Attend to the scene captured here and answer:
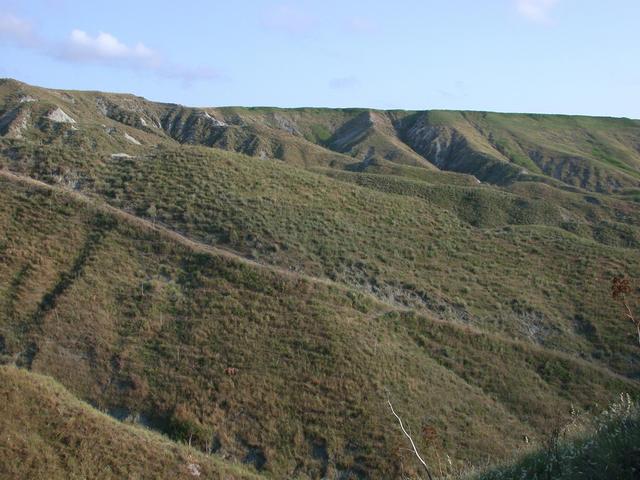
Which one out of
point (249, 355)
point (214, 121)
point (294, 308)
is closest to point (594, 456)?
point (249, 355)

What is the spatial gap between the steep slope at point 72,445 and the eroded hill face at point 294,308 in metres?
2.71

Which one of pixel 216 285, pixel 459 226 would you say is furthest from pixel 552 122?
pixel 216 285

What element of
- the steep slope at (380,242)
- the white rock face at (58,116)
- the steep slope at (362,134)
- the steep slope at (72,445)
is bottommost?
the steep slope at (72,445)

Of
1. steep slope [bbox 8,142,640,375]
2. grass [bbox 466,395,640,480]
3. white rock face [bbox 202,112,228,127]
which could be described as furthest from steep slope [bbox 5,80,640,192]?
grass [bbox 466,395,640,480]

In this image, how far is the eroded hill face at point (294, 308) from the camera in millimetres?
23984

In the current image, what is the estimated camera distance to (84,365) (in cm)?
2512

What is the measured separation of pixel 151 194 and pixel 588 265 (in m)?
32.7

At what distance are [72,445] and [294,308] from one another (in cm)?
1449

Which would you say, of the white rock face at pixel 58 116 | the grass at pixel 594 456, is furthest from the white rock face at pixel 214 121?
the grass at pixel 594 456

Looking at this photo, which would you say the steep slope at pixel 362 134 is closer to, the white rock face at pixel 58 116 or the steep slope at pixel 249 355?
the white rock face at pixel 58 116

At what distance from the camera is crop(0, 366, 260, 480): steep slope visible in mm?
16672

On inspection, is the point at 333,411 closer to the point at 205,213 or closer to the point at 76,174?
the point at 205,213

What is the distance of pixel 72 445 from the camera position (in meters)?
17.5

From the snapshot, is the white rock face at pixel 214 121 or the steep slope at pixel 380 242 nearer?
the steep slope at pixel 380 242
